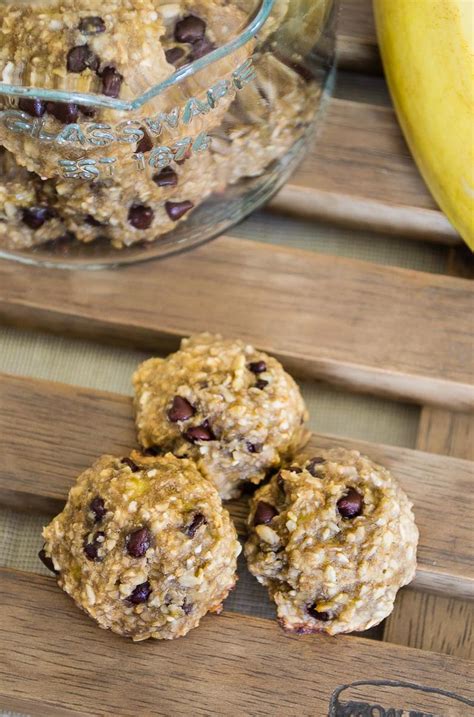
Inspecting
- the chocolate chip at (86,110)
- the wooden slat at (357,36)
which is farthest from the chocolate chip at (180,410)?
the wooden slat at (357,36)

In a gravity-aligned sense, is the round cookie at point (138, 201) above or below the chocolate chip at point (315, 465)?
above

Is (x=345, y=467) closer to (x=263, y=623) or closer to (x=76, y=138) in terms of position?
(x=263, y=623)

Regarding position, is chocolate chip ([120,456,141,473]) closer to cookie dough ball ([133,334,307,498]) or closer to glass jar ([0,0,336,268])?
cookie dough ball ([133,334,307,498])

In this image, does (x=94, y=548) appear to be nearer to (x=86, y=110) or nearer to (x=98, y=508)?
(x=98, y=508)

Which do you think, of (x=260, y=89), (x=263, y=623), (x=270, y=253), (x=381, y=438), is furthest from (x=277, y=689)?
(x=260, y=89)

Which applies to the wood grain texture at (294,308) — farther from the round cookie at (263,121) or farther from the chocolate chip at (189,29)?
the chocolate chip at (189,29)

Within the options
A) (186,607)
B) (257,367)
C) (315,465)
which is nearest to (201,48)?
(257,367)
